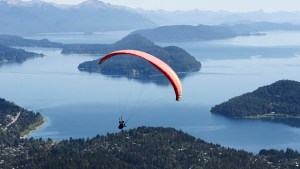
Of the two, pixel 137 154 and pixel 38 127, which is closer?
pixel 137 154

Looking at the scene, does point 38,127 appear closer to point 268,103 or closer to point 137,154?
point 137,154

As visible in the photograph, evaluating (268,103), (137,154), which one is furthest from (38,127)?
(268,103)

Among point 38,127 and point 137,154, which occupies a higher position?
point 38,127

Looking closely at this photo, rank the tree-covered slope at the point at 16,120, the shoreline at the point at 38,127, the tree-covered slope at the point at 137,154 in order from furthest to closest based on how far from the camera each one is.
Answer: the tree-covered slope at the point at 16,120 → the shoreline at the point at 38,127 → the tree-covered slope at the point at 137,154

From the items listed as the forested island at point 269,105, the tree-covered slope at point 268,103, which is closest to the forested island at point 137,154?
the forested island at point 269,105

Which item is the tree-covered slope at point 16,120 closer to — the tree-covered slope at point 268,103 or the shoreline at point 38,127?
the shoreline at point 38,127

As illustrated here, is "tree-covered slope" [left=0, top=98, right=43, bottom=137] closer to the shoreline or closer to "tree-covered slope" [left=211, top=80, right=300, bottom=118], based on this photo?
the shoreline

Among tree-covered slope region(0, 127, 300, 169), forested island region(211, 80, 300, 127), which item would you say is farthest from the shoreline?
forested island region(211, 80, 300, 127)
